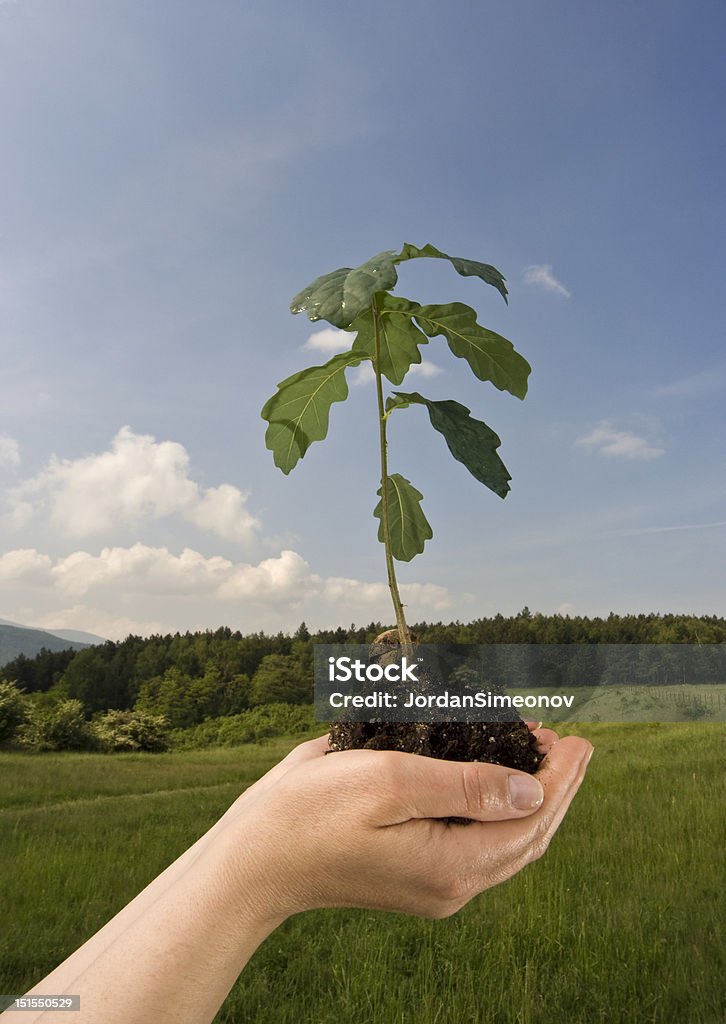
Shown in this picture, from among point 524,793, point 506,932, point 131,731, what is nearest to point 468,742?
point 524,793

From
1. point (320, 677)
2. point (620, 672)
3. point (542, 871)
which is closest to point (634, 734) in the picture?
point (620, 672)

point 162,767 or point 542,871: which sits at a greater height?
point 542,871

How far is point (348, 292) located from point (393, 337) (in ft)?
2.48

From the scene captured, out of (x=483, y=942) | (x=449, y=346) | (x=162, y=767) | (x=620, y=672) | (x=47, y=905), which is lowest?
(x=162, y=767)

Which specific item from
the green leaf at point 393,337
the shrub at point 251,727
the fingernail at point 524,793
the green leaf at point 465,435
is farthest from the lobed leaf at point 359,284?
the shrub at point 251,727

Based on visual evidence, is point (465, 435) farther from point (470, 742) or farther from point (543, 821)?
point (543, 821)

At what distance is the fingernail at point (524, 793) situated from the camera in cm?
170

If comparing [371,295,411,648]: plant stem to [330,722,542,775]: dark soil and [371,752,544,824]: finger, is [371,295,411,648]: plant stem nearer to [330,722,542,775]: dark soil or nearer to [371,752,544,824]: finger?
[330,722,542,775]: dark soil

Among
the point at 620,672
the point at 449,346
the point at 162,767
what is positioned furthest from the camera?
the point at 162,767

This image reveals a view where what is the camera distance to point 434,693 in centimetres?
197

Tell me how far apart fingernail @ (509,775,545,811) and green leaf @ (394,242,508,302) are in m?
1.28

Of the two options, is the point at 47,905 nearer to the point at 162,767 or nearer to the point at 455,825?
the point at 455,825

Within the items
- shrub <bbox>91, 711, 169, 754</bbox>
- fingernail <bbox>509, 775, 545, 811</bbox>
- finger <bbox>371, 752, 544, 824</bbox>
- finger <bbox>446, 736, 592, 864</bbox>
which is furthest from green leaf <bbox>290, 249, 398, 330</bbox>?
shrub <bbox>91, 711, 169, 754</bbox>

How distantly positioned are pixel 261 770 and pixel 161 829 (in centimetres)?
630
